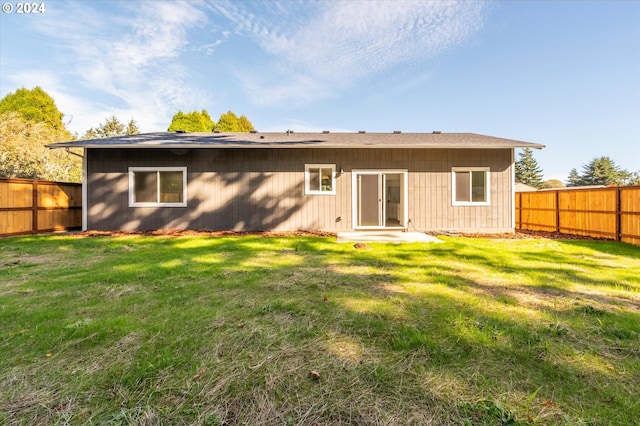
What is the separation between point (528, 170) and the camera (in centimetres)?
4025

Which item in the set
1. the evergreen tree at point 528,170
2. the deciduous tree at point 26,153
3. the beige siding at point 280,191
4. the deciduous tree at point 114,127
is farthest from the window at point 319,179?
the evergreen tree at point 528,170

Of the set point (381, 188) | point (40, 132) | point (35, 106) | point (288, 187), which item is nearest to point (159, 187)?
point (288, 187)

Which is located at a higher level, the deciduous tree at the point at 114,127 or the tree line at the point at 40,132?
the deciduous tree at the point at 114,127

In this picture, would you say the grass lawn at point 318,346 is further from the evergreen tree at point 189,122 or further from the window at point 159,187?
the evergreen tree at point 189,122

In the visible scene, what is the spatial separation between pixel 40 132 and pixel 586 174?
67785 mm

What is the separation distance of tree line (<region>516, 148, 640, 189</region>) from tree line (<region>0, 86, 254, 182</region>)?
3819 centimetres

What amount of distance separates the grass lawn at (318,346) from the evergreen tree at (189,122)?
74.6 feet

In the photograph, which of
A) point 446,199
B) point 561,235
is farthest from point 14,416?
point 561,235

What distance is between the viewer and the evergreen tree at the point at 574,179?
46.5 metres

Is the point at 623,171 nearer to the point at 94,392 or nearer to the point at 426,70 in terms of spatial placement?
the point at 426,70

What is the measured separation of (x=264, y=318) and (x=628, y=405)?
260 centimetres

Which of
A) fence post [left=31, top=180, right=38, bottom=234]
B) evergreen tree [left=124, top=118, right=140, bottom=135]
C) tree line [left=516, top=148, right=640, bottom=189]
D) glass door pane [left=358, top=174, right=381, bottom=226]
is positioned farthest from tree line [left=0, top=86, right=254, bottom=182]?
tree line [left=516, top=148, right=640, bottom=189]

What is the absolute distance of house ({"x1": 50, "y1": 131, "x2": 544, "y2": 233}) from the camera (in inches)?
380

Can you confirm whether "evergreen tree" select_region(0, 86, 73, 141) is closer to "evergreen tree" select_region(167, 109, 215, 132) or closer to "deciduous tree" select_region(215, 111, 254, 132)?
"evergreen tree" select_region(167, 109, 215, 132)
